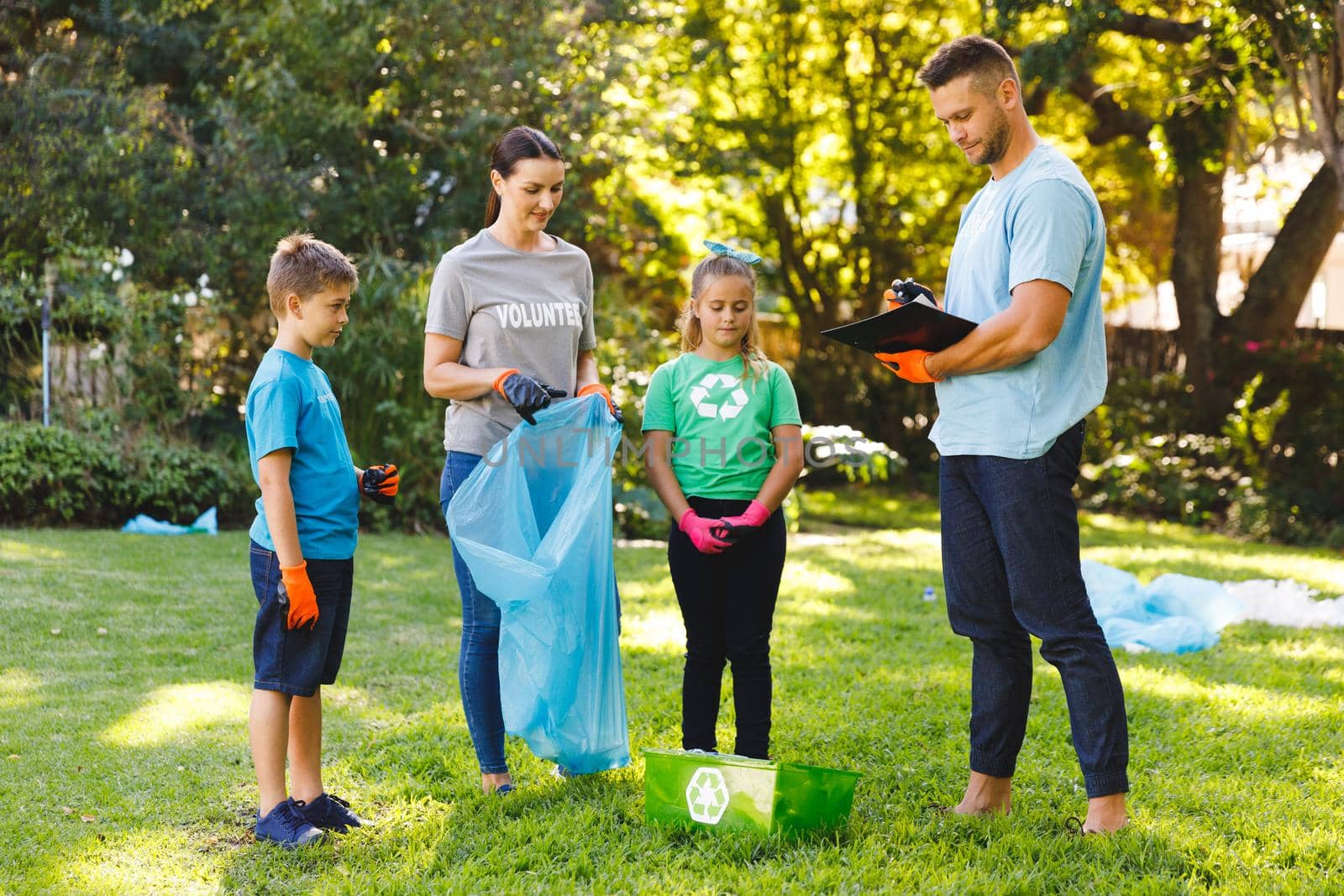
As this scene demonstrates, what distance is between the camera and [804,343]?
38.9ft

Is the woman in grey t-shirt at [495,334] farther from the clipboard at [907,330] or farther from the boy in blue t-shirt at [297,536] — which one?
the clipboard at [907,330]

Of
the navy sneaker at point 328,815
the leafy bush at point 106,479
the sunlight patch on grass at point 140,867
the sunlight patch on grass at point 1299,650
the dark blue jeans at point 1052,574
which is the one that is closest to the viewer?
the sunlight patch on grass at point 140,867

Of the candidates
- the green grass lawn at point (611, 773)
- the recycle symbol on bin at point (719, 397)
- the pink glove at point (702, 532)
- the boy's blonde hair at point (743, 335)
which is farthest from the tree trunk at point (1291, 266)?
the pink glove at point (702, 532)

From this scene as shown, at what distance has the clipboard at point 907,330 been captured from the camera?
2.49 m

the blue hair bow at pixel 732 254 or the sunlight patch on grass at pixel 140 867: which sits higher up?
the blue hair bow at pixel 732 254

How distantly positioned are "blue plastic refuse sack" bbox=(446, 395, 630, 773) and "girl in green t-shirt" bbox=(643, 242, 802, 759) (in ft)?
0.58

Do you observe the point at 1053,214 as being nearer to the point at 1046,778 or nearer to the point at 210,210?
the point at 1046,778

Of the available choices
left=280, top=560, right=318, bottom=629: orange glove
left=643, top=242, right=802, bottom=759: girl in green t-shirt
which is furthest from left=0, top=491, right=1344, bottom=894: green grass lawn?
left=280, top=560, right=318, bottom=629: orange glove

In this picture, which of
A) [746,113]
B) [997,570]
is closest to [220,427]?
[746,113]

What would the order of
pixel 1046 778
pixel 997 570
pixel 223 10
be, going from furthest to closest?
pixel 223 10, pixel 1046 778, pixel 997 570

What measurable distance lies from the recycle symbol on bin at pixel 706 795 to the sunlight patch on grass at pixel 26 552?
4354 millimetres

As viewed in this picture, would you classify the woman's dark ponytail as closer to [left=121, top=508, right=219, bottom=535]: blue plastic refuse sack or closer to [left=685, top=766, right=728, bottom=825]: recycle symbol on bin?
[left=685, top=766, right=728, bottom=825]: recycle symbol on bin

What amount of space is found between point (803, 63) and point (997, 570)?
9.49 metres

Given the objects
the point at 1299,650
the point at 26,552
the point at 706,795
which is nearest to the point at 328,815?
the point at 706,795
